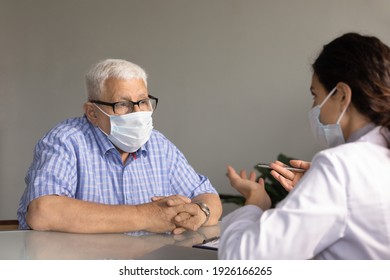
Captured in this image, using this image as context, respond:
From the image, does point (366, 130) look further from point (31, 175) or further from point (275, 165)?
point (31, 175)

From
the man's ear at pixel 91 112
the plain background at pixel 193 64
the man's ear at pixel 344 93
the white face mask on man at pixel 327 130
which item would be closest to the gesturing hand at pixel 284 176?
the white face mask on man at pixel 327 130

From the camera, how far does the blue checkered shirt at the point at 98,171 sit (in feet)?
7.72

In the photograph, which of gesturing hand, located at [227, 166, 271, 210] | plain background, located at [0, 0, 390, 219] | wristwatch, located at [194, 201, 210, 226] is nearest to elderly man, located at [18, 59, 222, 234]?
wristwatch, located at [194, 201, 210, 226]

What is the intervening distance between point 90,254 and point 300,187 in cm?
77

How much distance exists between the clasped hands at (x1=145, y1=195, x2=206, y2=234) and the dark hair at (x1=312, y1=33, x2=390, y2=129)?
38.8 inches

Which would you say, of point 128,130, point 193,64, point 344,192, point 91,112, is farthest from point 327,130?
point 193,64

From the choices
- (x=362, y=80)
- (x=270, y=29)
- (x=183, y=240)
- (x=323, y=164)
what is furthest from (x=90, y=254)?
(x=270, y=29)

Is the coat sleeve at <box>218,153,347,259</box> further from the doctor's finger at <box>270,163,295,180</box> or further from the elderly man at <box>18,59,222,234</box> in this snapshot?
the elderly man at <box>18,59,222,234</box>

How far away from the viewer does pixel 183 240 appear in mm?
2105

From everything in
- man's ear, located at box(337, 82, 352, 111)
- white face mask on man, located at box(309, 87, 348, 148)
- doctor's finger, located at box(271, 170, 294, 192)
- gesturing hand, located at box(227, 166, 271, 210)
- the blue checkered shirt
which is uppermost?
man's ear, located at box(337, 82, 352, 111)

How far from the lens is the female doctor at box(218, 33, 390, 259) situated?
129 centimetres

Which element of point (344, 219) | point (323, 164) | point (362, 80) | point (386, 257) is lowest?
point (386, 257)

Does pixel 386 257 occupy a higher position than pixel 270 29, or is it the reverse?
pixel 270 29

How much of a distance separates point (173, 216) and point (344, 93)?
1.01 meters
